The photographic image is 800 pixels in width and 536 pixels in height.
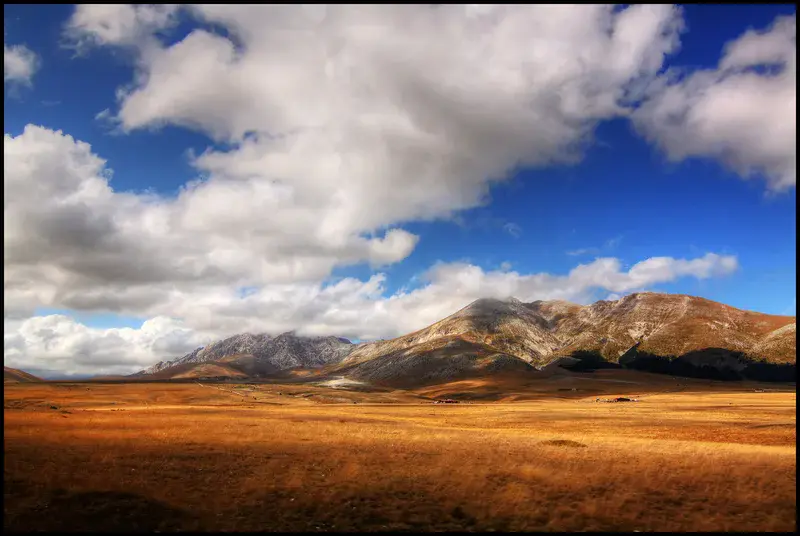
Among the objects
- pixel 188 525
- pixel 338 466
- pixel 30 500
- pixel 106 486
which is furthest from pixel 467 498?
pixel 30 500

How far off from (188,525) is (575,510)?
19.0 meters

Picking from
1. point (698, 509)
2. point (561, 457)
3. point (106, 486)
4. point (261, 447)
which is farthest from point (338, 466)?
point (698, 509)

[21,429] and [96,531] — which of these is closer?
[96,531]

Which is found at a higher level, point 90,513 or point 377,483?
point 90,513

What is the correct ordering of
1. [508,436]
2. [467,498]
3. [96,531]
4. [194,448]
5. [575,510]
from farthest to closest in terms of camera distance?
[508,436] → [194,448] → [467,498] → [575,510] → [96,531]

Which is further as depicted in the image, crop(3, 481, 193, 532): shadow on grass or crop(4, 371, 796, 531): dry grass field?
crop(4, 371, 796, 531): dry grass field

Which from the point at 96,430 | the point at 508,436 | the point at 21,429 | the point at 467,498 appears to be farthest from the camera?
the point at 508,436

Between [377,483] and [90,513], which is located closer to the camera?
[90,513]

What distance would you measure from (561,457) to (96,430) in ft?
126

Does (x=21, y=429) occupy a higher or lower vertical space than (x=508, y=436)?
higher

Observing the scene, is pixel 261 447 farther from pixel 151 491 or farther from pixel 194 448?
pixel 151 491

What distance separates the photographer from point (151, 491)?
84.4ft

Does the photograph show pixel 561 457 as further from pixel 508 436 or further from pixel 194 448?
pixel 194 448

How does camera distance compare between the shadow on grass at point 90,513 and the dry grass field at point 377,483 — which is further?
the dry grass field at point 377,483
